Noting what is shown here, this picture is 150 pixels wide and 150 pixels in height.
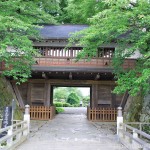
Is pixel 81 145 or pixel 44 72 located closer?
pixel 81 145

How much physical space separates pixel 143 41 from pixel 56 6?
14.0 meters

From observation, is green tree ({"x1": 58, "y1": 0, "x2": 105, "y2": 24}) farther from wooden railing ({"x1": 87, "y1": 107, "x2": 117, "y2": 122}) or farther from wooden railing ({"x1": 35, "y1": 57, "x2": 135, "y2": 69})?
wooden railing ({"x1": 87, "y1": 107, "x2": 117, "y2": 122})

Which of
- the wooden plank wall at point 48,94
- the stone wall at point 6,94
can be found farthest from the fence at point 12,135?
the wooden plank wall at point 48,94

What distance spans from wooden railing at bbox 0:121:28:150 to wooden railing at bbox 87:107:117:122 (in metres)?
7.34

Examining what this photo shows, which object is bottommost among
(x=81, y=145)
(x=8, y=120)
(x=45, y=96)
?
(x=81, y=145)

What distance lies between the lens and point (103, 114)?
17.5 metres

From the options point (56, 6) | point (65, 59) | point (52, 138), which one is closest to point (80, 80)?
point (65, 59)

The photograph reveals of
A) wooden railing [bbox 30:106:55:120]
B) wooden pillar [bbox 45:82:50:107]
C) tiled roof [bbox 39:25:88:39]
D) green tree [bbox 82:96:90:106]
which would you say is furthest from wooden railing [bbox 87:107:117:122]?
green tree [bbox 82:96:90:106]

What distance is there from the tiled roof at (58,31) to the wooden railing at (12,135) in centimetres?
797

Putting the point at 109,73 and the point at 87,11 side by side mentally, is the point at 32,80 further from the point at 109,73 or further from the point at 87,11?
the point at 87,11

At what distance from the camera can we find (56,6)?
2134 centimetres

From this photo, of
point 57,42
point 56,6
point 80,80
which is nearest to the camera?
point 57,42

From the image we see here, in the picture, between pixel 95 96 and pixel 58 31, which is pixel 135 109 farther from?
pixel 58 31

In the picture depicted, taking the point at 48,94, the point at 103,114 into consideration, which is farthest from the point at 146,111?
the point at 48,94
